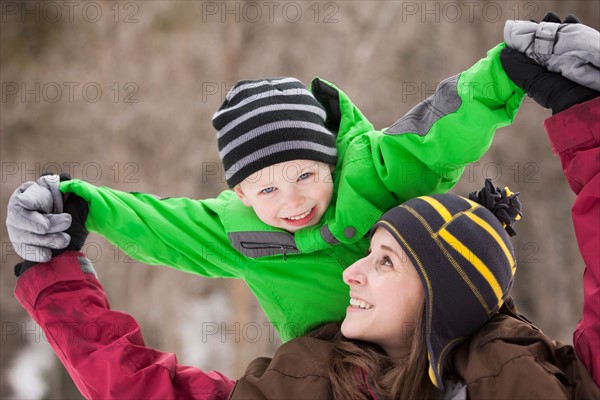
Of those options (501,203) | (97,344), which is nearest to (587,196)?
(501,203)

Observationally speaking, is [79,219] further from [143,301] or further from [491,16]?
[491,16]

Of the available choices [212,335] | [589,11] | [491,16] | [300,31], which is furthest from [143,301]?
[589,11]

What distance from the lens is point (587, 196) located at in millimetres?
1273

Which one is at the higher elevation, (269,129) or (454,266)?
(269,129)

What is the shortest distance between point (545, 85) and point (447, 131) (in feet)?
0.65

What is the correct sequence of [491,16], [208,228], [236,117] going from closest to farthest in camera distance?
[236,117], [208,228], [491,16]

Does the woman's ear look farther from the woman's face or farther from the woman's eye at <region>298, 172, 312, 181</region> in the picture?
the woman's face

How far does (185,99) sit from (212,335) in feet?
3.86

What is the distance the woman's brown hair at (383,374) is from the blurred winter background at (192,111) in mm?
2199

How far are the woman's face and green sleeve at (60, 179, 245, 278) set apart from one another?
349 millimetres

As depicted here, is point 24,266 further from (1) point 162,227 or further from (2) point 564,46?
(2) point 564,46

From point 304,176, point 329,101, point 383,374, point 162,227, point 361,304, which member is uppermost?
point 329,101

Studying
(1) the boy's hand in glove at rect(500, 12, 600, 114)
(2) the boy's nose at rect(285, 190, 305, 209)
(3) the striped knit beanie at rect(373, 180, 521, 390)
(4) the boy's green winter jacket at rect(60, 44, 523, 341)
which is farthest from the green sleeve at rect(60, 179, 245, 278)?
(1) the boy's hand in glove at rect(500, 12, 600, 114)

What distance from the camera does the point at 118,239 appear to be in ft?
5.43
